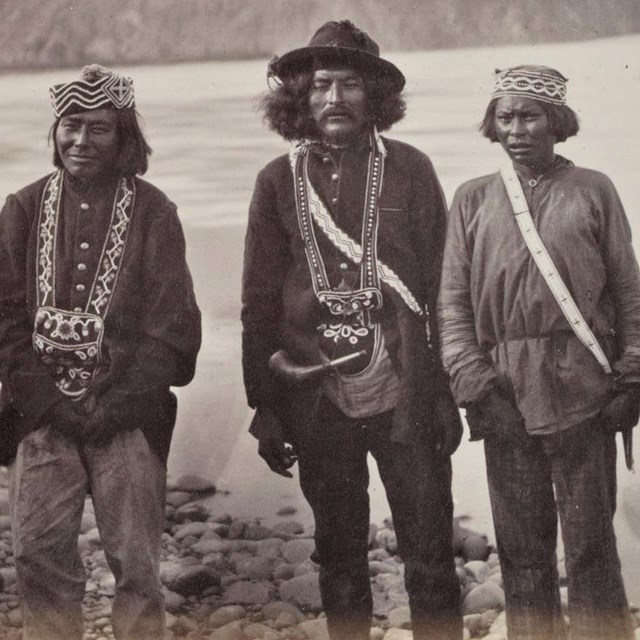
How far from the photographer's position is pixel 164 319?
471cm

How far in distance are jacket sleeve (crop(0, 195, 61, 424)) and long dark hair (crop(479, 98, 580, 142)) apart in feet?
5.06

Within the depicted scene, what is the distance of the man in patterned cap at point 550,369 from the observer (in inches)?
180

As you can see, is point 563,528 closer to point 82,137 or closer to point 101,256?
point 101,256

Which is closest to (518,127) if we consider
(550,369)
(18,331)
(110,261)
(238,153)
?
(550,369)

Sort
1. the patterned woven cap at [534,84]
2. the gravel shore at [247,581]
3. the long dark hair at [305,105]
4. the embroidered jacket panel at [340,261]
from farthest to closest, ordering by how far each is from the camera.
A: the gravel shore at [247,581] → the long dark hair at [305,105] → the embroidered jacket panel at [340,261] → the patterned woven cap at [534,84]

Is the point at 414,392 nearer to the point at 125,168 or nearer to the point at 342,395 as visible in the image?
the point at 342,395

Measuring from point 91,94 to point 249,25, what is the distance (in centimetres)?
88

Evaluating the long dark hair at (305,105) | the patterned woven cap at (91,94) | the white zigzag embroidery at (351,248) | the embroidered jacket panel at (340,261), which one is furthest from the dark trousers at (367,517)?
the patterned woven cap at (91,94)

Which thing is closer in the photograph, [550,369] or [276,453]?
[550,369]

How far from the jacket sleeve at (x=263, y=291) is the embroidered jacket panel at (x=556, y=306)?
25.5 inches

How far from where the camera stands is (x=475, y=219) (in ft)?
15.4

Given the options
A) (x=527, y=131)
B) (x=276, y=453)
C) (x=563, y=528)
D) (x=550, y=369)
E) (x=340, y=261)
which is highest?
(x=527, y=131)

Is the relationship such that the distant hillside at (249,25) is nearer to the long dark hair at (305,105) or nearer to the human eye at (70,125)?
the long dark hair at (305,105)

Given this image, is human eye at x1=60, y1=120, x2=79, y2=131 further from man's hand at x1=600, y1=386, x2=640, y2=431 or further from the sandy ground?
Result: man's hand at x1=600, y1=386, x2=640, y2=431
